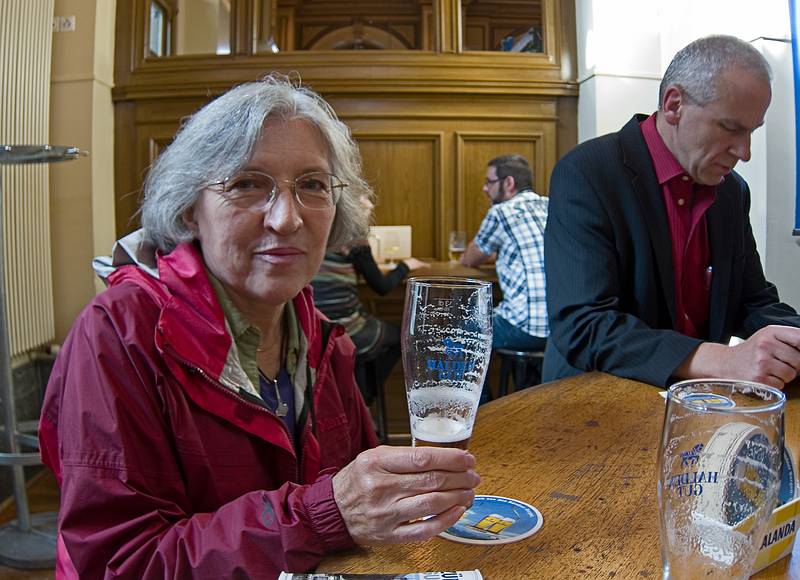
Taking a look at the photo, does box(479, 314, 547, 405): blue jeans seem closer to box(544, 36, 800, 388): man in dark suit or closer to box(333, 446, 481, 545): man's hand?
box(544, 36, 800, 388): man in dark suit

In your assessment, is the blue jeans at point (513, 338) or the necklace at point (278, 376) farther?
the blue jeans at point (513, 338)

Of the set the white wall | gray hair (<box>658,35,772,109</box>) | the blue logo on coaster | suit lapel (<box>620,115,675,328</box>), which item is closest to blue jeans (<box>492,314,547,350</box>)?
the white wall

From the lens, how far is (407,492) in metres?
0.72

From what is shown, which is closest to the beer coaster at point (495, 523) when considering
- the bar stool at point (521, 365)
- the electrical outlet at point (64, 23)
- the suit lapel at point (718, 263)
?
the suit lapel at point (718, 263)

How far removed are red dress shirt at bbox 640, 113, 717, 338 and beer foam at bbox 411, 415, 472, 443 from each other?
127cm

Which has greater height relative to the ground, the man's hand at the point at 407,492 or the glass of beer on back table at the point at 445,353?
the glass of beer on back table at the point at 445,353

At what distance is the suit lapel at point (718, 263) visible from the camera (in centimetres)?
190

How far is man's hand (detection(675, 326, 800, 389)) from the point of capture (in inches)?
55.7

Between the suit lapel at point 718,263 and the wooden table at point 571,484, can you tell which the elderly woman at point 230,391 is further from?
the suit lapel at point 718,263

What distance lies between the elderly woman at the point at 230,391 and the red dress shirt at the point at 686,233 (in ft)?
2.88

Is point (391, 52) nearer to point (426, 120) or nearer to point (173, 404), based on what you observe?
point (426, 120)

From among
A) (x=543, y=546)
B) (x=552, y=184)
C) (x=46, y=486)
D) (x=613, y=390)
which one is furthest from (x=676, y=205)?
(x=46, y=486)

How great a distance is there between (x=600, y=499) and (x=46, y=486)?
356cm

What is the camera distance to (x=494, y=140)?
4637mm
